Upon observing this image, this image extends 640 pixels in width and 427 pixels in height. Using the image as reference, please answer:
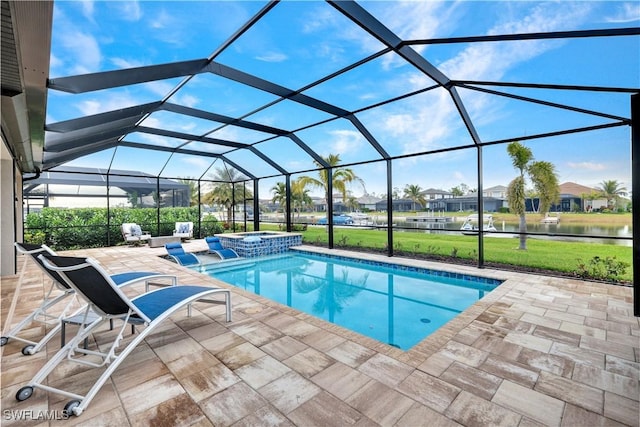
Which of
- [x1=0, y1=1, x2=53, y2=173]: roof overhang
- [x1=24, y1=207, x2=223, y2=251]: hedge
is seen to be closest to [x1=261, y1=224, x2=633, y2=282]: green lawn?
[x1=24, y1=207, x2=223, y2=251]: hedge

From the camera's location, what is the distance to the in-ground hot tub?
380 inches

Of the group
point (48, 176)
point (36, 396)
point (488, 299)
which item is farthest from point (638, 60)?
point (48, 176)

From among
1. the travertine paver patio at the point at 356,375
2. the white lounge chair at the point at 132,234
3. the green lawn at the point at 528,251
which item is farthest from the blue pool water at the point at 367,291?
the white lounge chair at the point at 132,234

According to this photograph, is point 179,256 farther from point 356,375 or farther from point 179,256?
point 356,375

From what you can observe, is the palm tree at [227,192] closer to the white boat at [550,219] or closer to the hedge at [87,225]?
the hedge at [87,225]

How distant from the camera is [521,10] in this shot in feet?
9.70

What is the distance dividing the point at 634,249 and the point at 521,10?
8.84ft

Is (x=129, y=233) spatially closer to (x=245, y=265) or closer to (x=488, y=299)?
(x=245, y=265)

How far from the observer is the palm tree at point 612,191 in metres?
6.54

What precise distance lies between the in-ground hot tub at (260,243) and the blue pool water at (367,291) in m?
0.76

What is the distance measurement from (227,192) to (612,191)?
15.4 meters

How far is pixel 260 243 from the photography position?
32.4ft

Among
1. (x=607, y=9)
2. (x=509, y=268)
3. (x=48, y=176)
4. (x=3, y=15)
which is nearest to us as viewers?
(x=3, y=15)

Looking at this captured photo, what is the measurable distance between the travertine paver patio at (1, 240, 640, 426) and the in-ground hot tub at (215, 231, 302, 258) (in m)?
5.89
